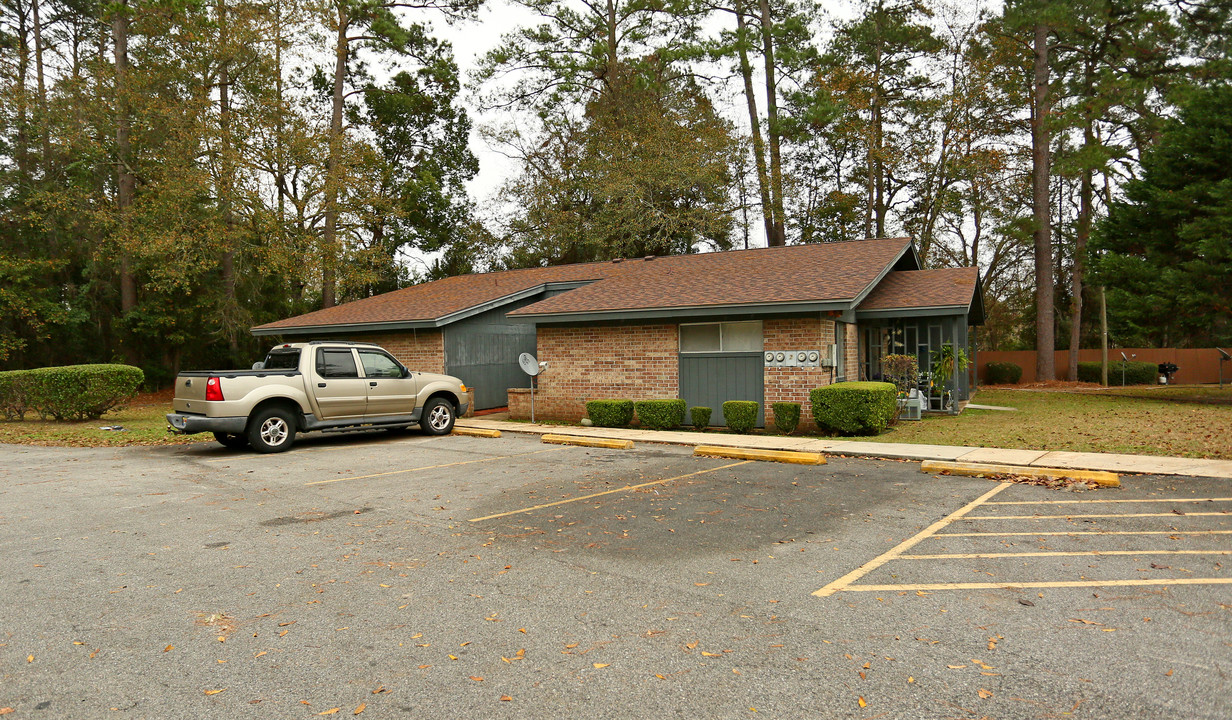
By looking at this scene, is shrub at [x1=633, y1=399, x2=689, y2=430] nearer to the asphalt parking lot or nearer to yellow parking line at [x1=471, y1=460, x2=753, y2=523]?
yellow parking line at [x1=471, y1=460, x2=753, y2=523]

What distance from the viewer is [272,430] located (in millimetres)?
12266

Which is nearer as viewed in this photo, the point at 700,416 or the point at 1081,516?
the point at 1081,516

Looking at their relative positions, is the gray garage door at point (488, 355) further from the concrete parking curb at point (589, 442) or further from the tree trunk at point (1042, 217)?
the tree trunk at point (1042, 217)

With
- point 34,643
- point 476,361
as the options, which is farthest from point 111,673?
point 476,361

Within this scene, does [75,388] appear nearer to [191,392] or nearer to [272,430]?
[191,392]

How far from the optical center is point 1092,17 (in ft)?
83.0

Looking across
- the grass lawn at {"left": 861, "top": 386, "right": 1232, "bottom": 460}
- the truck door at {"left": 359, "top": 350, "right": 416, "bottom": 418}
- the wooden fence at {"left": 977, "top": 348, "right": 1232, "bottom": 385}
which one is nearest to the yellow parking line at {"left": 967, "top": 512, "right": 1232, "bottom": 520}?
the grass lawn at {"left": 861, "top": 386, "right": 1232, "bottom": 460}

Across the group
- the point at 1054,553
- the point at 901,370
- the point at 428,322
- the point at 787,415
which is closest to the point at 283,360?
the point at 428,322

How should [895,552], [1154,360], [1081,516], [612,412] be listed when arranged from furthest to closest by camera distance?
[1154,360], [612,412], [1081,516], [895,552]

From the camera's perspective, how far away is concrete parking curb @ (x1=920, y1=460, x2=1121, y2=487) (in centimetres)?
824

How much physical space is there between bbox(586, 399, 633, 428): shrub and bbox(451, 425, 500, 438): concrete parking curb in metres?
2.22

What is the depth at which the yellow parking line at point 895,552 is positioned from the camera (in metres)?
4.96

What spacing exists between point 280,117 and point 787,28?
67.8 feet

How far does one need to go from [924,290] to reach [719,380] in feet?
18.7
